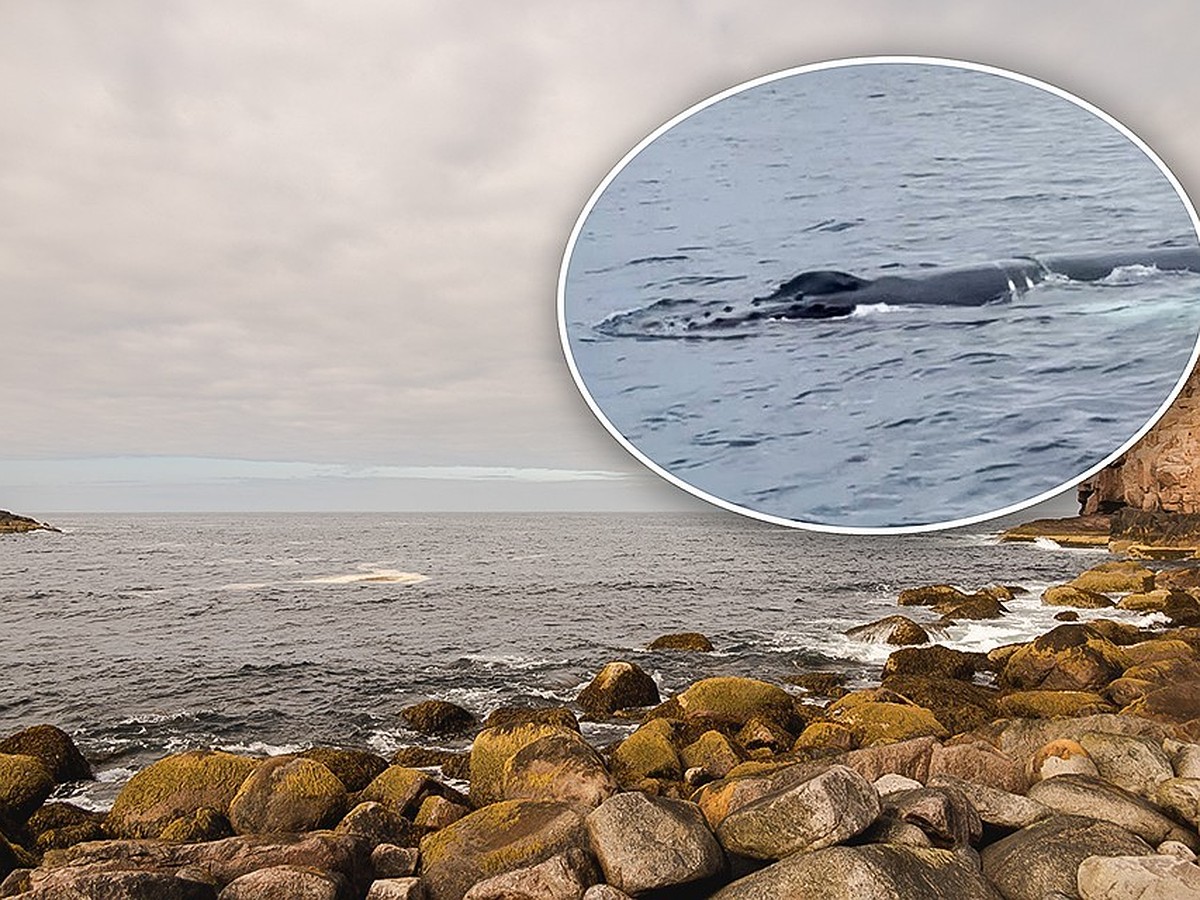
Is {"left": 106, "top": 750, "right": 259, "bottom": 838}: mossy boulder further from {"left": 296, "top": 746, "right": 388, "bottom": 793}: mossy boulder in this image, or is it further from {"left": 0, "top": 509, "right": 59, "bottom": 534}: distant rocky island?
{"left": 0, "top": 509, "right": 59, "bottom": 534}: distant rocky island

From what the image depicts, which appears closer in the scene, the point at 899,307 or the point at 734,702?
the point at 899,307

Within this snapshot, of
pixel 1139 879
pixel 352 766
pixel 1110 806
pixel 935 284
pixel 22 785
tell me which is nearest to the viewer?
pixel 935 284

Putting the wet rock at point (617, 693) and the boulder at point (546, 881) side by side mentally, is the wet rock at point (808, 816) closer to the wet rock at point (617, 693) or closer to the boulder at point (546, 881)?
the boulder at point (546, 881)

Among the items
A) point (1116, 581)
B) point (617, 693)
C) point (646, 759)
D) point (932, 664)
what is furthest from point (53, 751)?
point (1116, 581)

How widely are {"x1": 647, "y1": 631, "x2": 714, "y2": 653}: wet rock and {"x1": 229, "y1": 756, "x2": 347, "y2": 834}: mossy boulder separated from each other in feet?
30.1

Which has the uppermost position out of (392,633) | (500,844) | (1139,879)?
(1139,879)

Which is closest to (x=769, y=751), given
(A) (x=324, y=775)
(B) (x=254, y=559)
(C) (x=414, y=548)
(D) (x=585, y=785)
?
(D) (x=585, y=785)

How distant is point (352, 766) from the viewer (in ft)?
25.9

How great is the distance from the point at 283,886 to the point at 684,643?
11.4 metres

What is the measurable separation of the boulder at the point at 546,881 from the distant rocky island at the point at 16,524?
84566 mm

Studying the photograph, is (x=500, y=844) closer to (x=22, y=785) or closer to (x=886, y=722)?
(x=886, y=722)

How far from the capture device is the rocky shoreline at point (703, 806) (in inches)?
154

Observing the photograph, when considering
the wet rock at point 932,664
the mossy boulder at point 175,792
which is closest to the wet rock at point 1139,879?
the mossy boulder at point 175,792

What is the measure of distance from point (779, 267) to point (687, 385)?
26 centimetres
